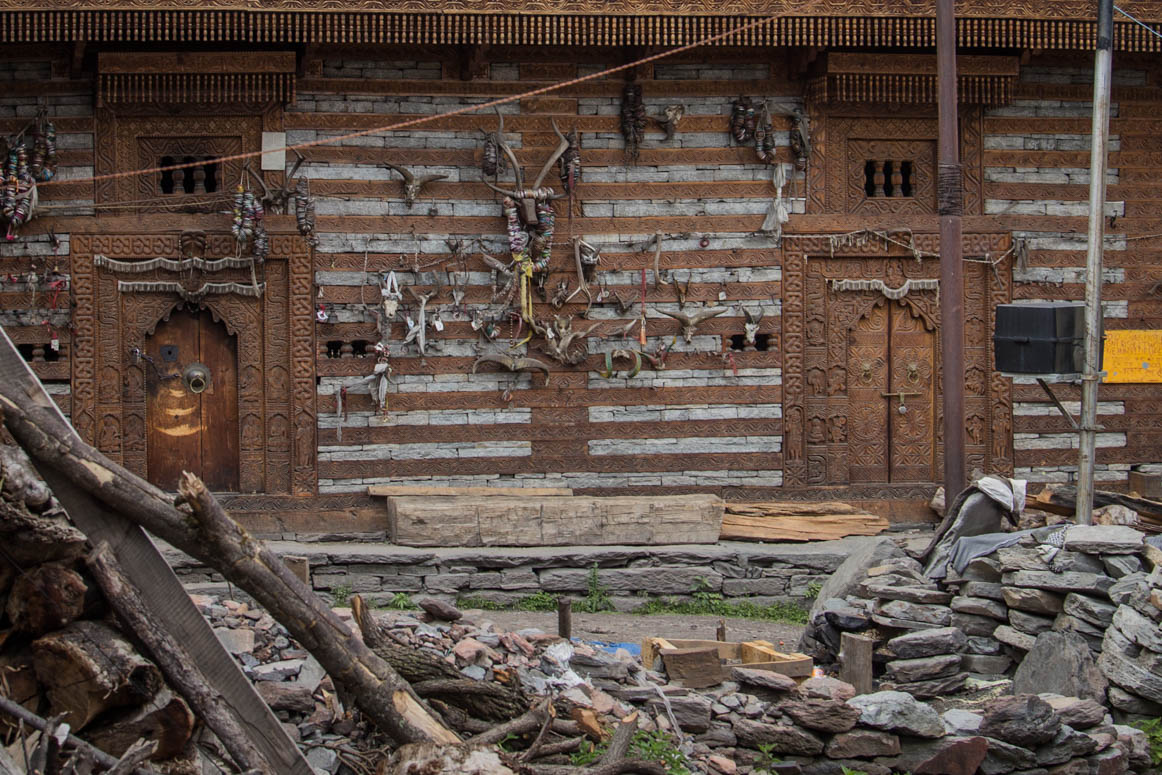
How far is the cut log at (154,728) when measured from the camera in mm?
6062

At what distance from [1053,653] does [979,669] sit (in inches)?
22.9

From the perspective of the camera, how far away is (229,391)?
46.1ft

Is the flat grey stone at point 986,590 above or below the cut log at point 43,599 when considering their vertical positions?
below

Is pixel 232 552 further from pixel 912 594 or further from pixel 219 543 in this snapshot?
pixel 912 594

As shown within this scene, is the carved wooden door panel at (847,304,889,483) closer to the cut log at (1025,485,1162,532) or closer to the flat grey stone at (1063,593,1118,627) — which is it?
the cut log at (1025,485,1162,532)

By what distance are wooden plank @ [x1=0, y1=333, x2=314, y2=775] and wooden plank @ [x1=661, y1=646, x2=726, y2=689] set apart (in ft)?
9.64

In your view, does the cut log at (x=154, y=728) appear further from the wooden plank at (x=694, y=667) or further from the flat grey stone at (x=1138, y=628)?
the flat grey stone at (x=1138, y=628)

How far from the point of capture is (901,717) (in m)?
8.33

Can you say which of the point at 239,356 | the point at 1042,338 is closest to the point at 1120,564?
the point at 1042,338

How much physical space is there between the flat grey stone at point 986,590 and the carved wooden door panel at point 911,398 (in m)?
4.72

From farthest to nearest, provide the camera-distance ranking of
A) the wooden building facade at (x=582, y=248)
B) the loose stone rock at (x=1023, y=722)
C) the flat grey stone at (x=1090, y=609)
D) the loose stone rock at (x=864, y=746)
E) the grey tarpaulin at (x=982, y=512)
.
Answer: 1. the wooden building facade at (x=582, y=248)
2. the grey tarpaulin at (x=982, y=512)
3. the flat grey stone at (x=1090, y=609)
4. the loose stone rock at (x=1023, y=722)
5. the loose stone rock at (x=864, y=746)

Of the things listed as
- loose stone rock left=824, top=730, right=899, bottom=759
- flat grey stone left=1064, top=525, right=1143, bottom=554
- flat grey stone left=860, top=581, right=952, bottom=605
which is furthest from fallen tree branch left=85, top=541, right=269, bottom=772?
flat grey stone left=1064, top=525, right=1143, bottom=554

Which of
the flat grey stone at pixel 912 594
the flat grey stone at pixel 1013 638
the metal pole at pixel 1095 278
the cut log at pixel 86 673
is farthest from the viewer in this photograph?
the metal pole at pixel 1095 278

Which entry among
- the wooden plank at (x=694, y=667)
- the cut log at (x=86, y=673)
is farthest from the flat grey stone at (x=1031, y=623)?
the cut log at (x=86, y=673)
